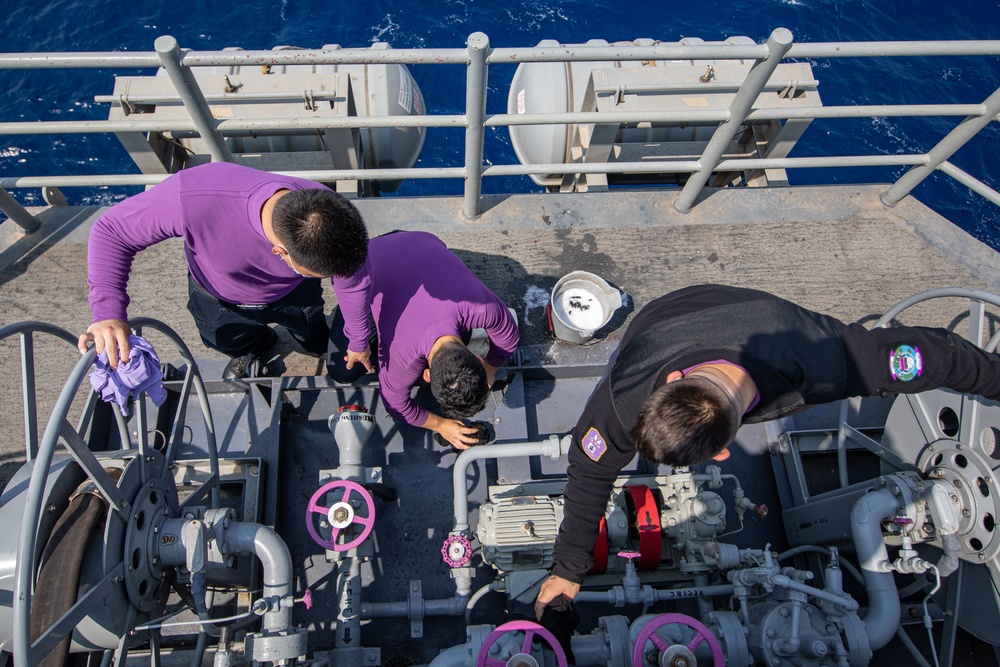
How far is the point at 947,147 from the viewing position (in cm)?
355

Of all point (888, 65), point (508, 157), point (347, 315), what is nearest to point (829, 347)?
point (347, 315)

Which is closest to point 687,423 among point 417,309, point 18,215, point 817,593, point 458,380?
point 458,380

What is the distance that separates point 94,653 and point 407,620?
1.42 metres

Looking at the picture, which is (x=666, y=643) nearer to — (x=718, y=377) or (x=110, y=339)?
(x=718, y=377)

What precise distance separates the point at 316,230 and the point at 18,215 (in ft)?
9.10

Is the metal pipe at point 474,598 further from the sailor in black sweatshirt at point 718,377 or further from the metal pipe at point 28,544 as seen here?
the metal pipe at point 28,544

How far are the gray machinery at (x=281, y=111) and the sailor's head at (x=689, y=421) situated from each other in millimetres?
2512

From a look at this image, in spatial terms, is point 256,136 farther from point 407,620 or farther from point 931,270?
point 931,270

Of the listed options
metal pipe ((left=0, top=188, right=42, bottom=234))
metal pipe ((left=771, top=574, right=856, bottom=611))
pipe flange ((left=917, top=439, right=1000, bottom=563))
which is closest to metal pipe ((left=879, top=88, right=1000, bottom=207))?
pipe flange ((left=917, top=439, right=1000, bottom=563))

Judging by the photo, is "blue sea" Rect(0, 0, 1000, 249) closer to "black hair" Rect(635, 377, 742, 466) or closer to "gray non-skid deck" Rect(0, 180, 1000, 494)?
"gray non-skid deck" Rect(0, 180, 1000, 494)

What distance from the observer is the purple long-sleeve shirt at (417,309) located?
108 inches

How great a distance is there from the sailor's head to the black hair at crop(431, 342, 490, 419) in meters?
0.80

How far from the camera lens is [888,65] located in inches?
327

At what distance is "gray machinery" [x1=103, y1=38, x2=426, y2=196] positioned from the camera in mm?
4047
